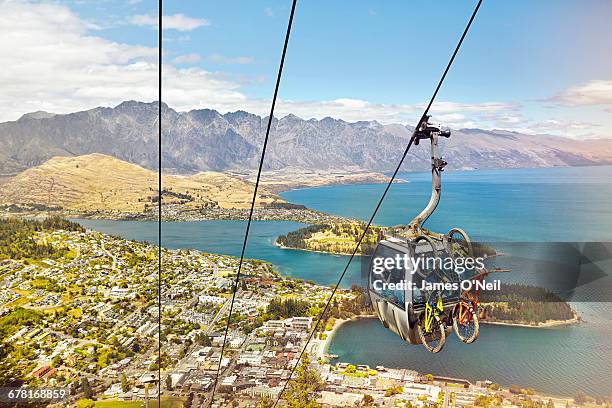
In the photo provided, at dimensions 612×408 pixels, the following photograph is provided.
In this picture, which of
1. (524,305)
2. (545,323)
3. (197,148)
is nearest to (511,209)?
(524,305)

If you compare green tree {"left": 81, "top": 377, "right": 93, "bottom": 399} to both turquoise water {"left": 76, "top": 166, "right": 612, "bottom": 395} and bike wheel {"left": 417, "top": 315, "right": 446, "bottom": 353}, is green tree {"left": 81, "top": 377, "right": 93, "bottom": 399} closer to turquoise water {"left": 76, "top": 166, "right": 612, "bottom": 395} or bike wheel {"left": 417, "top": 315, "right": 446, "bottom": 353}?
turquoise water {"left": 76, "top": 166, "right": 612, "bottom": 395}

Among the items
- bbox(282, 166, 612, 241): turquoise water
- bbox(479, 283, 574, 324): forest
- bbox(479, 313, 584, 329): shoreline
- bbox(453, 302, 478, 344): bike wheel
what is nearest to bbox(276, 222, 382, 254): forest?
bbox(282, 166, 612, 241): turquoise water

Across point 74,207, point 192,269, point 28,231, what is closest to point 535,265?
point 192,269


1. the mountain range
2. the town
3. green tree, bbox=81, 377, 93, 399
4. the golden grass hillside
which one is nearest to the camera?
green tree, bbox=81, 377, 93, 399

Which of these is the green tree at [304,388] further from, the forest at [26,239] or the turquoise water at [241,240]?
the forest at [26,239]

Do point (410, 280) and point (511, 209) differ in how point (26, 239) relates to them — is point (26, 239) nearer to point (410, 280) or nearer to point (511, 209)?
point (410, 280)
